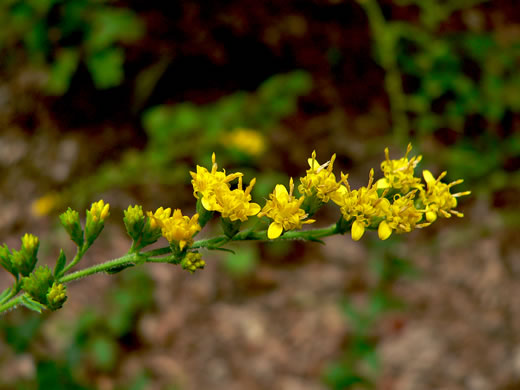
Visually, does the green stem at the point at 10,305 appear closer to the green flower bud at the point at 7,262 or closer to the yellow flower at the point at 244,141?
the green flower bud at the point at 7,262

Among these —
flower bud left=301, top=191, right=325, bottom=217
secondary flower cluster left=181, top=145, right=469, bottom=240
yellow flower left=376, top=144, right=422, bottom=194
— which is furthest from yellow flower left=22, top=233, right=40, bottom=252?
yellow flower left=376, top=144, right=422, bottom=194

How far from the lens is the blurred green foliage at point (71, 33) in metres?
4.00

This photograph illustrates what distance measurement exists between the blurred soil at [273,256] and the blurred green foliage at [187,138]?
0.20 metres

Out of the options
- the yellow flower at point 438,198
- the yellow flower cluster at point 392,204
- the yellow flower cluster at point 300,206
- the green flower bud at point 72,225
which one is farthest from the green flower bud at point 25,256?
the yellow flower at point 438,198

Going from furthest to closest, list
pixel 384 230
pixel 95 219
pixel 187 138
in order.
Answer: pixel 187 138 → pixel 95 219 → pixel 384 230

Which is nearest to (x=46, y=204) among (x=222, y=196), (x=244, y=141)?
(x=244, y=141)

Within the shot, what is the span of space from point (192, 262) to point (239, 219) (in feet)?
0.61

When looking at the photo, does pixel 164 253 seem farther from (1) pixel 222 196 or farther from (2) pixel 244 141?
(2) pixel 244 141

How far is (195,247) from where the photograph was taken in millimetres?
1524

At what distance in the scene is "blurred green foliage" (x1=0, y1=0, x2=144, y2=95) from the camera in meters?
4.00

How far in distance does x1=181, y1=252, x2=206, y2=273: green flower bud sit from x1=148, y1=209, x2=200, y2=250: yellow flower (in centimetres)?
4

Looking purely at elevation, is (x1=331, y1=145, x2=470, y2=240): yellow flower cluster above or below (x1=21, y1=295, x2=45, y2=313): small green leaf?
above

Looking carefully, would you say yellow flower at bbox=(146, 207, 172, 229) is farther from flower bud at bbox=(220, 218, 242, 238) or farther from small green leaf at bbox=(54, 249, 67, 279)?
small green leaf at bbox=(54, 249, 67, 279)

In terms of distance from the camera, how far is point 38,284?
148cm
